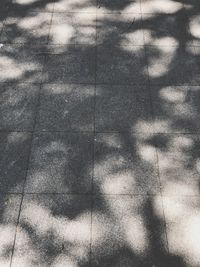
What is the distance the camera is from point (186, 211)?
14.7 feet

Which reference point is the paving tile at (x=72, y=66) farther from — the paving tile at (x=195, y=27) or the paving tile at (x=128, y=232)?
the paving tile at (x=128, y=232)

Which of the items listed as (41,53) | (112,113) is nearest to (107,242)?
(112,113)

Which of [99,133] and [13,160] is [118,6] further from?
[13,160]

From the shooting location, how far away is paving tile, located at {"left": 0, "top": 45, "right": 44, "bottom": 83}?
575cm

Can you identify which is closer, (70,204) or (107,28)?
(70,204)

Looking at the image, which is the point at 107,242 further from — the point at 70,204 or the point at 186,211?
the point at 186,211

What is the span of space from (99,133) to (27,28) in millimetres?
2668

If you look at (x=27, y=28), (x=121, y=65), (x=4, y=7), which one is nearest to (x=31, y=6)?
(x=4, y=7)

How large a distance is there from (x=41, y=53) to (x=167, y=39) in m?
2.26

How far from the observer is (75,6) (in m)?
6.84

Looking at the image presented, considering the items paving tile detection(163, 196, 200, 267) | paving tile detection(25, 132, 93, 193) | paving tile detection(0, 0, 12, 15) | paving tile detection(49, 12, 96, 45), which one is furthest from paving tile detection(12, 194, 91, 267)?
paving tile detection(0, 0, 12, 15)

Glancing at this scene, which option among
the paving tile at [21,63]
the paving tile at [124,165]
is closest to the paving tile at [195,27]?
the paving tile at [124,165]

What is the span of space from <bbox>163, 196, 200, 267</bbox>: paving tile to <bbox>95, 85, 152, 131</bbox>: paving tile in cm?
133

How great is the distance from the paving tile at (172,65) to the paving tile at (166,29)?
0.18m
